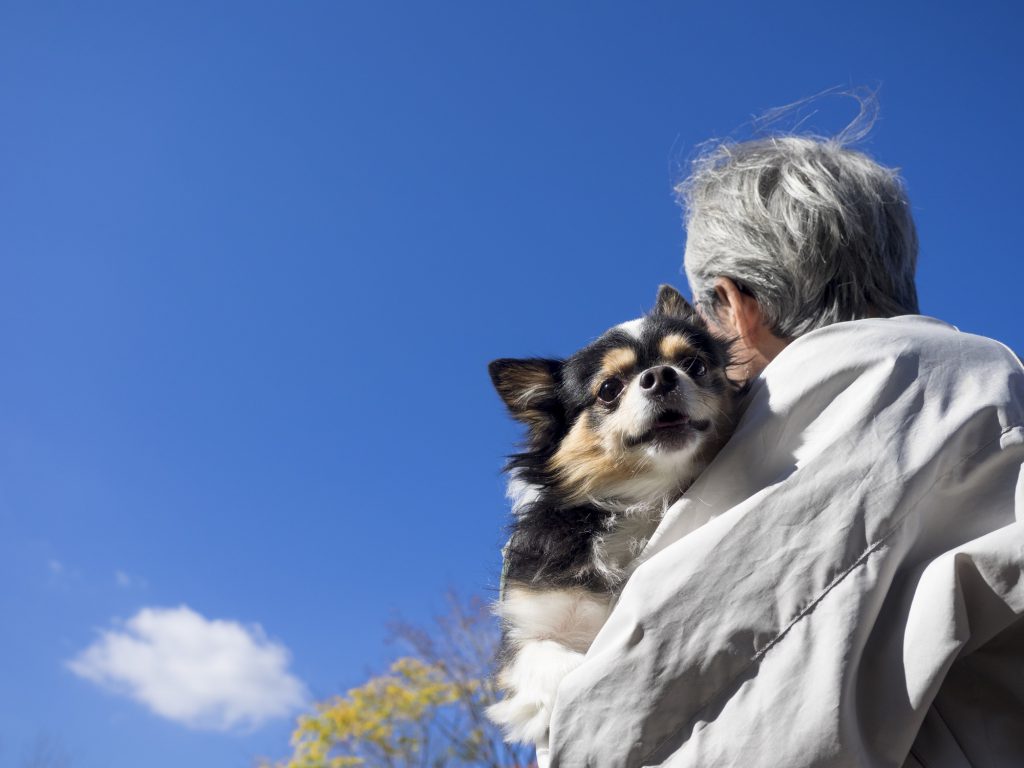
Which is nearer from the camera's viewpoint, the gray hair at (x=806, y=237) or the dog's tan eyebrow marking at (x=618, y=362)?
the gray hair at (x=806, y=237)

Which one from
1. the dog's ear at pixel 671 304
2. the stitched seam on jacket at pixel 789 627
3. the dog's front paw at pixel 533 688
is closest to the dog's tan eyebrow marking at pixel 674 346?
the dog's ear at pixel 671 304

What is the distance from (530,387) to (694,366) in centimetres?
59

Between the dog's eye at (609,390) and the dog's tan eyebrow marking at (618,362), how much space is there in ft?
0.08

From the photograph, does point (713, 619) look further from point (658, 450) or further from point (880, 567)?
point (658, 450)

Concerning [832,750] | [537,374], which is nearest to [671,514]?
[832,750]

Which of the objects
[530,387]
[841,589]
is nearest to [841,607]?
[841,589]

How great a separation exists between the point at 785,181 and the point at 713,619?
1.38 metres

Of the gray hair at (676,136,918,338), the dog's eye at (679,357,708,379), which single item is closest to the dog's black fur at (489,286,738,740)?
the dog's eye at (679,357,708,379)

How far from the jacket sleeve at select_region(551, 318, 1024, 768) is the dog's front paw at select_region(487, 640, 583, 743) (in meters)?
0.47

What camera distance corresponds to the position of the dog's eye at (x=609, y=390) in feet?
9.32

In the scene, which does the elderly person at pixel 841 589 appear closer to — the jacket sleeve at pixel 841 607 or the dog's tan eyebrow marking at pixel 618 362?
the jacket sleeve at pixel 841 607

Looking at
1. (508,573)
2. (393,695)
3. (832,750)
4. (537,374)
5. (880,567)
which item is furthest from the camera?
(393,695)

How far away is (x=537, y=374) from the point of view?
3.09 metres

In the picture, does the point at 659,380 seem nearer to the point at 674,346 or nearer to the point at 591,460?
the point at 674,346
